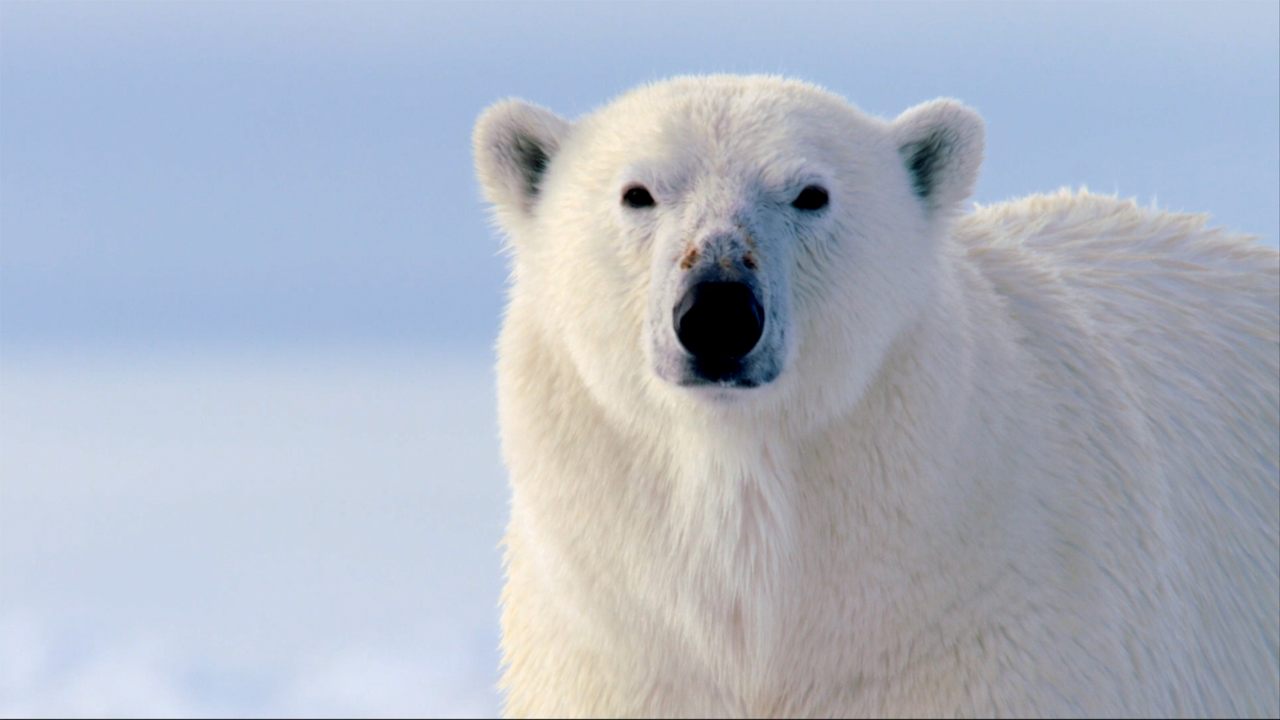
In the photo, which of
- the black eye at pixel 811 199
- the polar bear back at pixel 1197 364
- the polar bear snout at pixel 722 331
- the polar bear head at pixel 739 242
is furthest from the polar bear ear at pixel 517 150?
the polar bear back at pixel 1197 364

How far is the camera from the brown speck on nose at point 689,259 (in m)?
3.88

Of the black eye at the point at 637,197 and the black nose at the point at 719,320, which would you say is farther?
the black eye at the point at 637,197

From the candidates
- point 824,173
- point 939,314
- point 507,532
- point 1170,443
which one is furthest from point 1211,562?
point 507,532

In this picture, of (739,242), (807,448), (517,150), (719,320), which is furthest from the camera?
(517,150)

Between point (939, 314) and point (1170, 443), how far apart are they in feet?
3.65

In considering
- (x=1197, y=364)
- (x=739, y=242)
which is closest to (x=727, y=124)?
(x=739, y=242)

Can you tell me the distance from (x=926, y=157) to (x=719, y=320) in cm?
111

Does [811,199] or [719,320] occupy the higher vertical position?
[811,199]

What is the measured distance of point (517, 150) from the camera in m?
4.69

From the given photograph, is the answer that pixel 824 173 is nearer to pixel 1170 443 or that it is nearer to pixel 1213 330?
pixel 1170 443

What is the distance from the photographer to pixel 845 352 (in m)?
4.07

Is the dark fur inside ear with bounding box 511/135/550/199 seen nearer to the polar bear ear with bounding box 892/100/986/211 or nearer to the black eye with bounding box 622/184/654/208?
the black eye with bounding box 622/184/654/208

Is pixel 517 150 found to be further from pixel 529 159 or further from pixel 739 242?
pixel 739 242

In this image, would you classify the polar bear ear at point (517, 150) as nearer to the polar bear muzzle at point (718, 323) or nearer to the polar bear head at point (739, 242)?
the polar bear head at point (739, 242)
